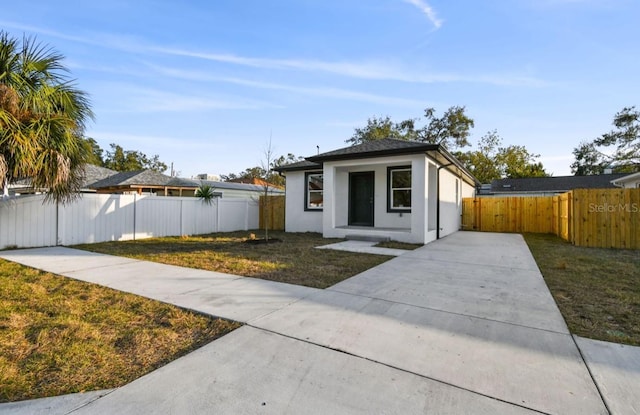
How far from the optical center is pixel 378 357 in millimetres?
2512

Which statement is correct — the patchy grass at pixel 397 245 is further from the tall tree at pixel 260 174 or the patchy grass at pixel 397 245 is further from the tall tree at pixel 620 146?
the tall tree at pixel 620 146

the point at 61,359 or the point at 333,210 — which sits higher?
the point at 333,210

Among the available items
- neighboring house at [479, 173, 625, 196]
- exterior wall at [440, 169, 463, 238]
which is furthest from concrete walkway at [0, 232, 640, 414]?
neighboring house at [479, 173, 625, 196]

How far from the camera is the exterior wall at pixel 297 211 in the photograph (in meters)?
13.0

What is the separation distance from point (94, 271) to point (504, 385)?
6504mm

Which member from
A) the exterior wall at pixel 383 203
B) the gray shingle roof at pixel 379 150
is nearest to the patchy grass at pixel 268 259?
the exterior wall at pixel 383 203

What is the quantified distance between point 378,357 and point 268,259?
4563 mm

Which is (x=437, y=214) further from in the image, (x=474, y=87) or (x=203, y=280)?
(x=203, y=280)

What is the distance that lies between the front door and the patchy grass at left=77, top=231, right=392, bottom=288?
129 inches

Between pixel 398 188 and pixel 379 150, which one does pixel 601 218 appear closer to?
pixel 398 188

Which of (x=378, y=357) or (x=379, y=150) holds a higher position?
(x=379, y=150)

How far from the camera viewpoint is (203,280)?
4.93m

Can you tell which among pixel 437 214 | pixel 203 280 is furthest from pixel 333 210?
pixel 203 280

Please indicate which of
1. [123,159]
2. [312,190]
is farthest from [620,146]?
[123,159]
